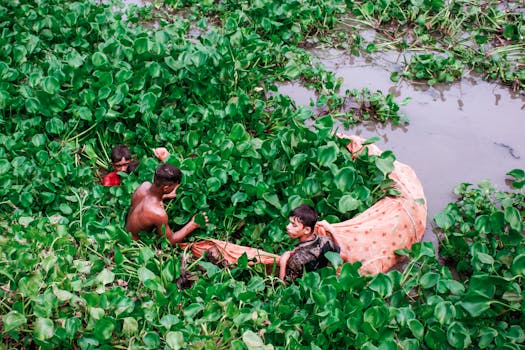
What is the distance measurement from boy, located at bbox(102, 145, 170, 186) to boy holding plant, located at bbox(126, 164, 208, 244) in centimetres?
40

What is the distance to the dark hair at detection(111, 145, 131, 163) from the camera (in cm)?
428

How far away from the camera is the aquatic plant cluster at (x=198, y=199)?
313 cm

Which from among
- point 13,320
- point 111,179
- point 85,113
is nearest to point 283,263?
point 111,179

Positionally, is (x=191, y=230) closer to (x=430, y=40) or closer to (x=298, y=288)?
(x=298, y=288)

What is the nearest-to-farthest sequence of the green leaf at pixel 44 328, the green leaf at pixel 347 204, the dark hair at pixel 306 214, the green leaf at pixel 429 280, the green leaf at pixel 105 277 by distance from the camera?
the green leaf at pixel 44 328 < the green leaf at pixel 105 277 < the green leaf at pixel 429 280 < the dark hair at pixel 306 214 < the green leaf at pixel 347 204

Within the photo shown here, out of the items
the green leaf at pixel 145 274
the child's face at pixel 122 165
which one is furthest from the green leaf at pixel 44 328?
the child's face at pixel 122 165

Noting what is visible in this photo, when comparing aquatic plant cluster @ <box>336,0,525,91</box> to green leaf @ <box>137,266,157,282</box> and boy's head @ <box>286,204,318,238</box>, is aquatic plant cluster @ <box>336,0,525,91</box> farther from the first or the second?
green leaf @ <box>137,266,157,282</box>

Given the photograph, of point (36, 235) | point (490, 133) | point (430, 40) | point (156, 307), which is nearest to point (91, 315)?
point (156, 307)

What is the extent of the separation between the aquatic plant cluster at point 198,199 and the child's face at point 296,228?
0.22m

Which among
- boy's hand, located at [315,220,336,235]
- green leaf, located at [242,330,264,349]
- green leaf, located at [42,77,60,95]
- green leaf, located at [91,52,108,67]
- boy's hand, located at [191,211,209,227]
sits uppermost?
green leaf, located at [91,52,108,67]

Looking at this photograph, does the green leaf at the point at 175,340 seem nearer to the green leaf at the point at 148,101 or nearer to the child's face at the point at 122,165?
the child's face at the point at 122,165

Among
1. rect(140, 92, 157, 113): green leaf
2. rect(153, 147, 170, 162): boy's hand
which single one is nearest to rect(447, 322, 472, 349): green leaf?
rect(153, 147, 170, 162): boy's hand

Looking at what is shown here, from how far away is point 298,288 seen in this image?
3.39 meters

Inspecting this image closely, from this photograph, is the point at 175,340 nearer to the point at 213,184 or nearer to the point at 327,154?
the point at 213,184
